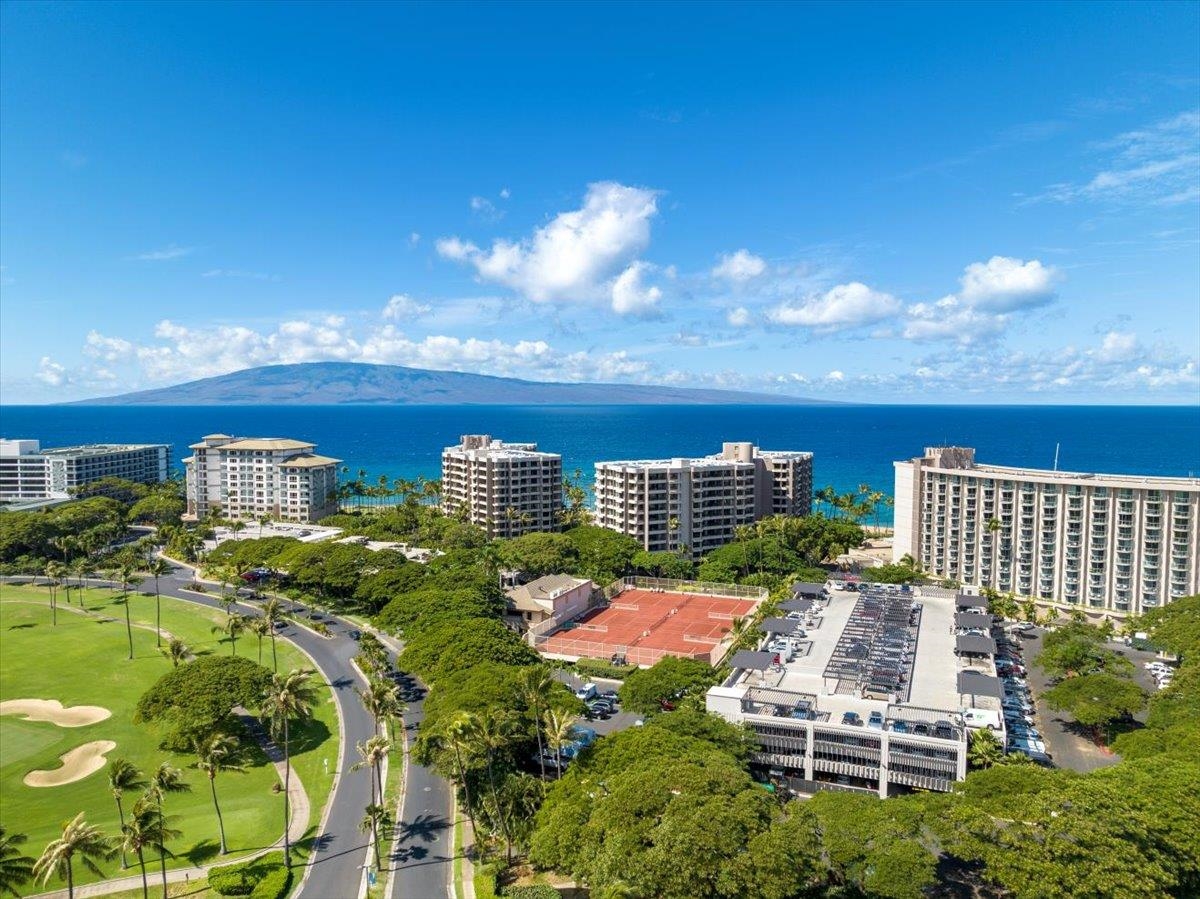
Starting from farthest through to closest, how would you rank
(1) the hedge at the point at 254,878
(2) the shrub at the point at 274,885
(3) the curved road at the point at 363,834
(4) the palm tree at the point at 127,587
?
(4) the palm tree at the point at 127,587 < (3) the curved road at the point at 363,834 < (1) the hedge at the point at 254,878 < (2) the shrub at the point at 274,885

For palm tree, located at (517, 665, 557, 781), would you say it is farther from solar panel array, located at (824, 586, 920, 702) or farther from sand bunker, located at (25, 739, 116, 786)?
sand bunker, located at (25, 739, 116, 786)

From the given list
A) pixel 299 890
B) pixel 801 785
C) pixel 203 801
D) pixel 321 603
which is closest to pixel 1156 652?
pixel 801 785

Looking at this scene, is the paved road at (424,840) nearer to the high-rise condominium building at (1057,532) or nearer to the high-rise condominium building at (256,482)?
the high-rise condominium building at (1057,532)

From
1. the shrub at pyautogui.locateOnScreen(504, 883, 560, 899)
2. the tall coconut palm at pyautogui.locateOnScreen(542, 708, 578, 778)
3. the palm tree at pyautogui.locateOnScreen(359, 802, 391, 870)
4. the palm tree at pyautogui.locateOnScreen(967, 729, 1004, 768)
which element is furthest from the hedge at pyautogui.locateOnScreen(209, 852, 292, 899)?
the palm tree at pyautogui.locateOnScreen(967, 729, 1004, 768)

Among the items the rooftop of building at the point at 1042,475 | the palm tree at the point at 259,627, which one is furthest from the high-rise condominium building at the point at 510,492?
the rooftop of building at the point at 1042,475

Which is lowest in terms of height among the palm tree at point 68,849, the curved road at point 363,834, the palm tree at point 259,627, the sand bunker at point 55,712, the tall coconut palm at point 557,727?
the sand bunker at point 55,712

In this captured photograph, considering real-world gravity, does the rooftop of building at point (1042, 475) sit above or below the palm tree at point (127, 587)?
above

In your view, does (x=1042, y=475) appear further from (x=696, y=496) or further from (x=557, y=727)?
(x=557, y=727)
